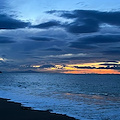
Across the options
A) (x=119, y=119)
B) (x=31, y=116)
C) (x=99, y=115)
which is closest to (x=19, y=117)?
(x=31, y=116)

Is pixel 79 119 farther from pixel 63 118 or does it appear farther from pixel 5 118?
pixel 5 118

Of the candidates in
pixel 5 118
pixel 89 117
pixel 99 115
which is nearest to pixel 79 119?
pixel 89 117

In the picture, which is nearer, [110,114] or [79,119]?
[79,119]

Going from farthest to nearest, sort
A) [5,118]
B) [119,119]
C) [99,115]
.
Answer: [99,115], [119,119], [5,118]

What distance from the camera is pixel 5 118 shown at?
1977 centimetres

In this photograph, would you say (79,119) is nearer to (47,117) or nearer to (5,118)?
(47,117)

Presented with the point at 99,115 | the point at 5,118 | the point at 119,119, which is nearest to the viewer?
the point at 5,118

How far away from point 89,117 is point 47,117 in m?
4.84

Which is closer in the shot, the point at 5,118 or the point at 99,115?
the point at 5,118

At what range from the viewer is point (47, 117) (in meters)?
20.8

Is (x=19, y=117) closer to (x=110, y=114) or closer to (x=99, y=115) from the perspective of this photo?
(x=99, y=115)

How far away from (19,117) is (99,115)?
945 centimetres

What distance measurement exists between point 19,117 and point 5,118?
1485mm

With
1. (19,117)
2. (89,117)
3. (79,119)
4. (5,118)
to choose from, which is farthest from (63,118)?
(5,118)
